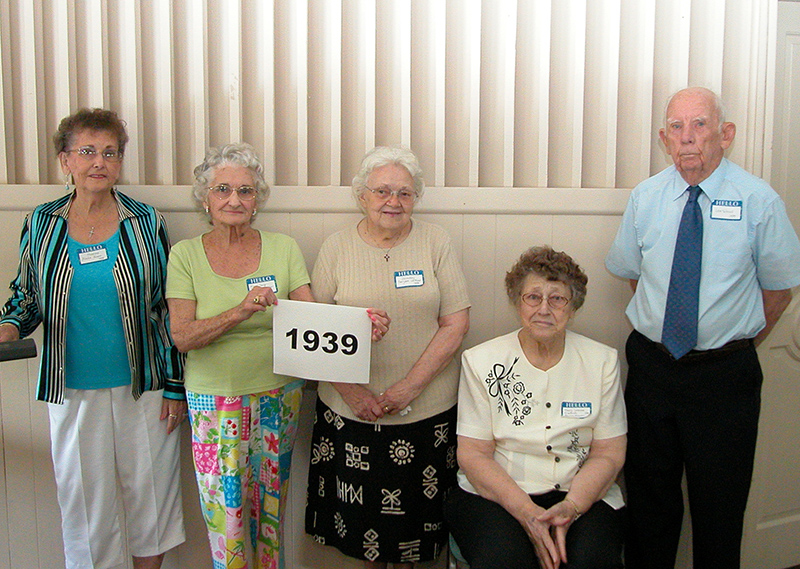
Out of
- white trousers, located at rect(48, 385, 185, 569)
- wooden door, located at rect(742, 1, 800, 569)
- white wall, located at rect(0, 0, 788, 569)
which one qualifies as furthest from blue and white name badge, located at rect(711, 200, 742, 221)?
white trousers, located at rect(48, 385, 185, 569)

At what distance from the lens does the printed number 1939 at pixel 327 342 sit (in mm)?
2230

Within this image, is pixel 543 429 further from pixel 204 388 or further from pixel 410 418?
pixel 204 388

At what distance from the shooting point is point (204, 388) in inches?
91.2

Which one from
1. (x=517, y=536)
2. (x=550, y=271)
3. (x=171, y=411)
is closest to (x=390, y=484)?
(x=517, y=536)

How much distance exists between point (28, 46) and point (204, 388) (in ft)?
5.18

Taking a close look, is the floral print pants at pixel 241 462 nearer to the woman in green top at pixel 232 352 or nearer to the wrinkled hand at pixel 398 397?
the woman in green top at pixel 232 352

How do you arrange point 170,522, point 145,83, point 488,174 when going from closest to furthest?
1. point 170,522
2. point 145,83
3. point 488,174

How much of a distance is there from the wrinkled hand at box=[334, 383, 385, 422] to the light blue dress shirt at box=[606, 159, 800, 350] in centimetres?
108

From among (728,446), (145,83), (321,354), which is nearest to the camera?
(321,354)

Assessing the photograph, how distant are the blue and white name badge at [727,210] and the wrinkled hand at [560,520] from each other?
1166 mm

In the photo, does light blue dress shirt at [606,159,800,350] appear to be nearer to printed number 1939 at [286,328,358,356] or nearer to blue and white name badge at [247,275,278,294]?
printed number 1939 at [286,328,358,356]

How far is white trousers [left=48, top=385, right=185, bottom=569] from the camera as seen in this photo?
237 centimetres

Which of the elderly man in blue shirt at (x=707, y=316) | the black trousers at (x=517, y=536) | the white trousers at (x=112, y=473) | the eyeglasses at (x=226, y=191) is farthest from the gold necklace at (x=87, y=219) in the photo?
the elderly man in blue shirt at (x=707, y=316)

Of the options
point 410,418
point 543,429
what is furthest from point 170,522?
point 543,429
